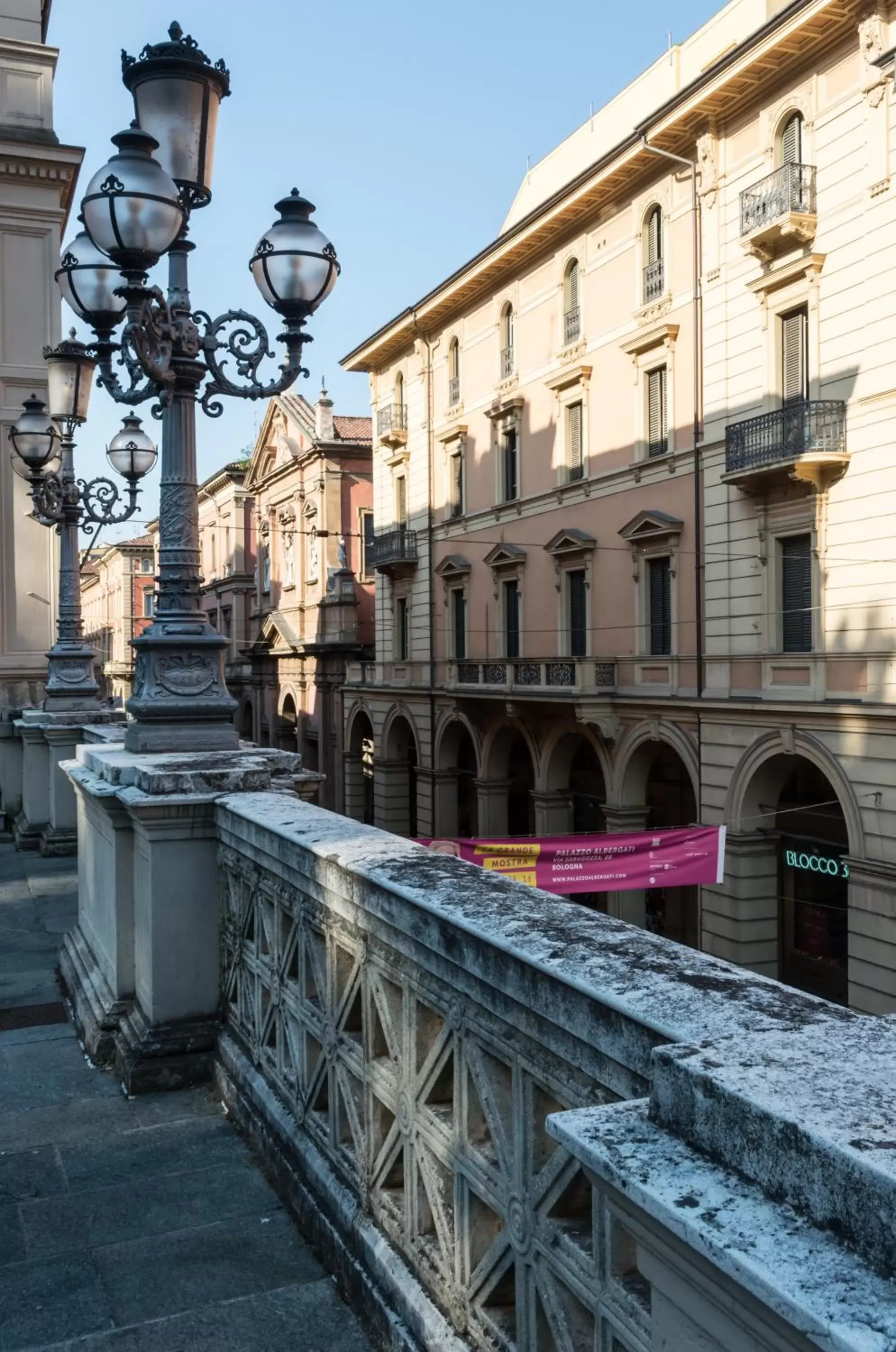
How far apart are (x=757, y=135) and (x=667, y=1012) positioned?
61.6 feet

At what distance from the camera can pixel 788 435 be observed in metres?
16.8

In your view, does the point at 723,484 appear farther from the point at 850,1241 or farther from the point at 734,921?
the point at 850,1241

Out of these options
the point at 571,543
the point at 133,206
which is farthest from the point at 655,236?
the point at 133,206

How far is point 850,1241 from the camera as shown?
4.20 feet

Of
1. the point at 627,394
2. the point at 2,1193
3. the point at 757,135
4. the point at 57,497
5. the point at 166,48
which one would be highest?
the point at 757,135

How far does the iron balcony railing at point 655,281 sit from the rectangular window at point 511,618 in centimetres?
760

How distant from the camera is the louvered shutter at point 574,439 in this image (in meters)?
23.8

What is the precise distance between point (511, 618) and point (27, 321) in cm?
1266

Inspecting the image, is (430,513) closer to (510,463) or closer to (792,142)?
(510,463)

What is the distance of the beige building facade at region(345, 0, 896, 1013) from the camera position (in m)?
16.0

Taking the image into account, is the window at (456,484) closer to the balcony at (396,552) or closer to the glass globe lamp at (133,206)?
the balcony at (396,552)

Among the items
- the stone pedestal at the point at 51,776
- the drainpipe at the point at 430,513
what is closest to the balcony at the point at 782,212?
the stone pedestal at the point at 51,776

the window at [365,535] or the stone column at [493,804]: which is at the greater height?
the window at [365,535]

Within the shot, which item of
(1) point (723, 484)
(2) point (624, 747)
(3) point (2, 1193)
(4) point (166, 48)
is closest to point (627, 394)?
(1) point (723, 484)
